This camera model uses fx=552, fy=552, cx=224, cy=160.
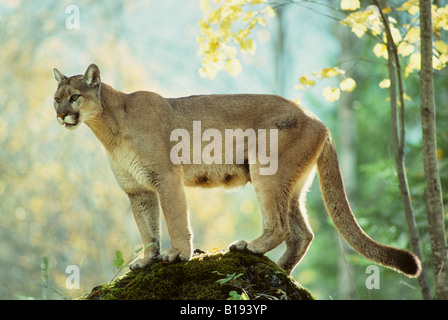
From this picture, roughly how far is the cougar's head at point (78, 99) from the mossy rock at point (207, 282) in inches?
64.0

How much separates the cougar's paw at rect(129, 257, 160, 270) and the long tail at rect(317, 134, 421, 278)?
1780 millimetres

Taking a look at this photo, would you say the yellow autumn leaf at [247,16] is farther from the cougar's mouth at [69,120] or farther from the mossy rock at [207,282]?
the mossy rock at [207,282]

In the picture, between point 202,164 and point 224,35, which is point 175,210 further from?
point 224,35

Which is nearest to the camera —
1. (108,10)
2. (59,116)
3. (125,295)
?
(125,295)

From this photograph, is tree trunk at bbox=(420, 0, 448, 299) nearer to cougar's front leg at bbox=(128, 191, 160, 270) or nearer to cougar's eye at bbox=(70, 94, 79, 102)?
cougar's front leg at bbox=(128, 191, 160, 270)

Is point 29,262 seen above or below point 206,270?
above

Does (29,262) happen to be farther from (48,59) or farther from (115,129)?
(115,129)

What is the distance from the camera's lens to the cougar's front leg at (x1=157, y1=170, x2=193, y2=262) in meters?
5.18

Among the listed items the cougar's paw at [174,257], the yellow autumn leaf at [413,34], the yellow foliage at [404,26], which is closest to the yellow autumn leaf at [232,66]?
the yellow foliage at [404,26]

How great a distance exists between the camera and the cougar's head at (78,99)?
17.4 feet

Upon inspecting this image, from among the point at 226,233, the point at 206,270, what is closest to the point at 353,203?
the point at 226,233

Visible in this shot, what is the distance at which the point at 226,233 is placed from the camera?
22906 mm
